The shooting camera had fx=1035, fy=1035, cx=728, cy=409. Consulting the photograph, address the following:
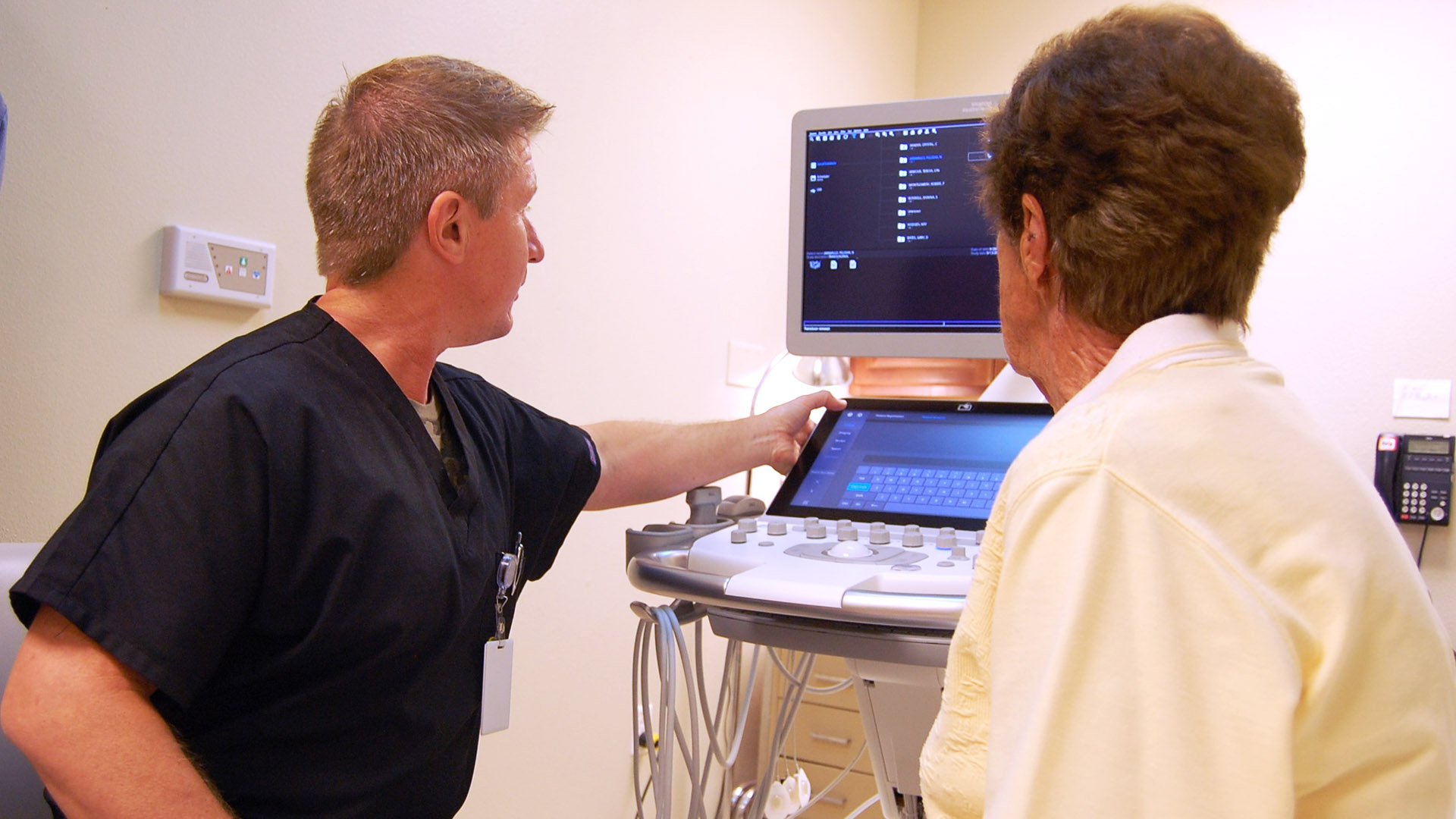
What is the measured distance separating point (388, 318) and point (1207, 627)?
34.3 inches

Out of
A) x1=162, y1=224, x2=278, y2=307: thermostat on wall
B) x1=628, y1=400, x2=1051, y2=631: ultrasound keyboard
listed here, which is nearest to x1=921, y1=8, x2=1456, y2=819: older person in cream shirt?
x1=628, y1=400, x2=1051, y2=631: ultrasound keyboard

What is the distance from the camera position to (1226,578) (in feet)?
1.85

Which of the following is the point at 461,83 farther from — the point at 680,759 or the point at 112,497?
the point at 680,759

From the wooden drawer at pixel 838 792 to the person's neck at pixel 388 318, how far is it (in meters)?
1.88

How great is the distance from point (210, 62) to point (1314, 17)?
3.18 meters

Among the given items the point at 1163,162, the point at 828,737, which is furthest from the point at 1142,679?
the point at 828,737

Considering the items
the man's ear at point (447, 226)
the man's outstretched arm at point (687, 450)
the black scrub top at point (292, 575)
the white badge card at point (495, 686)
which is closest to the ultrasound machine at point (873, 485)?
the man's outstretched arm at point (687, 450)

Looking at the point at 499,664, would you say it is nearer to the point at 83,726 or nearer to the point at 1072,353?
the point at 83,726

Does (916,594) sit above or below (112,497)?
below

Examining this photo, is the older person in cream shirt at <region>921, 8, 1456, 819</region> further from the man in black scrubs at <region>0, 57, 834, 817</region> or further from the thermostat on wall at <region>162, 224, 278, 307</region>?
the thermostat on wall at <region>162, 224, 278, 307</region>

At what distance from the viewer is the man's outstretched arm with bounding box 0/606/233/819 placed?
811mm

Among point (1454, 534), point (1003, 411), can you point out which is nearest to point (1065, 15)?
point (1454, 534)

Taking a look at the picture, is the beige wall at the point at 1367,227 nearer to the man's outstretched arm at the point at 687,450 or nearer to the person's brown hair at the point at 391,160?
the man's outstretched arm at the point at 687,450

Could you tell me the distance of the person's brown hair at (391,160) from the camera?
1108 mm
